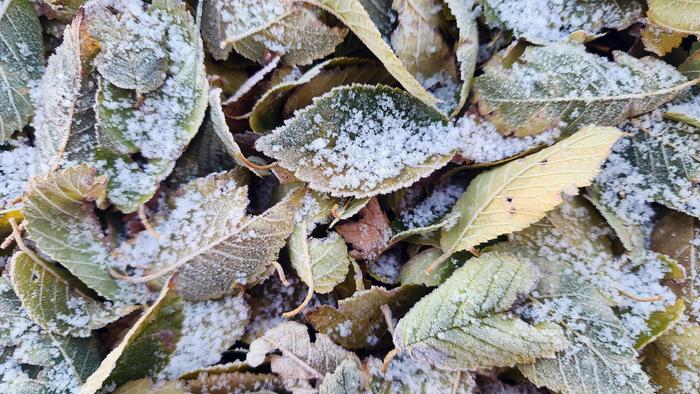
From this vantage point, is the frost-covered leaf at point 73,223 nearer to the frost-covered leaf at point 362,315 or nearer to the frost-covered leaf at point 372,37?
the frost-covered leaf at point 362,315

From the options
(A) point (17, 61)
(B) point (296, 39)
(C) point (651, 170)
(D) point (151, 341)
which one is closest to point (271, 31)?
(B) point (296, 39)

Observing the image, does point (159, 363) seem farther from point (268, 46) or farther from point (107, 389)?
point (268, 46)

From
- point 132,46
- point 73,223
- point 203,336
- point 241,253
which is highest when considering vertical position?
point 132,46

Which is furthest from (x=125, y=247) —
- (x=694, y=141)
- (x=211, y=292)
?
(x=694, y=141)

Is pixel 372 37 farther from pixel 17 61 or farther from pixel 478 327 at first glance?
pixel 17 61

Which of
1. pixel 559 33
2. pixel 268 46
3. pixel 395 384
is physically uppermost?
pixel 268 46

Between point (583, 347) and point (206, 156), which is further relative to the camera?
point (206, 156)
